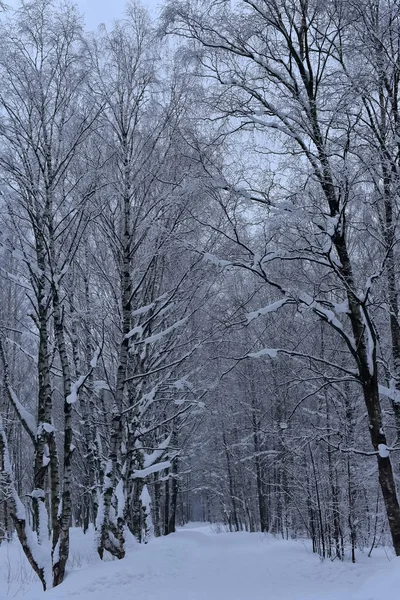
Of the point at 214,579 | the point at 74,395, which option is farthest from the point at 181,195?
the point at 214,579

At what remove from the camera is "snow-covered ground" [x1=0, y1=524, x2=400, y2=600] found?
5.98m

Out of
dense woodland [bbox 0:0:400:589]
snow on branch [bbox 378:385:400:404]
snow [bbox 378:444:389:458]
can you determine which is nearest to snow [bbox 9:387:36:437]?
dense woodland [bbox 0:0:400:589]

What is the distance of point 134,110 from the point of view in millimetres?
9062

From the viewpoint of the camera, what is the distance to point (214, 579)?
8.20 metres

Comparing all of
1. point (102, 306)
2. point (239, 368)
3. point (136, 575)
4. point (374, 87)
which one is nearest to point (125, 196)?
point (102, 306)

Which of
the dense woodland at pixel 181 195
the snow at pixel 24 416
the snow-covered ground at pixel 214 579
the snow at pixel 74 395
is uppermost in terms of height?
the dense woodland at pixel 181 195

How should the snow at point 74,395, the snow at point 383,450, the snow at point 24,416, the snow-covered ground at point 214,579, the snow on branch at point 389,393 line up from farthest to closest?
the snow at point 24,416 → the snow at point 74,395 → the snow on branch at point 389,393 → the snow at point 383,450 → the snow-covered ground at point 214,579

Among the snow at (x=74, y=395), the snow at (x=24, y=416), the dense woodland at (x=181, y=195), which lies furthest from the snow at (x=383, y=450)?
the snow at (x=24, y=416)

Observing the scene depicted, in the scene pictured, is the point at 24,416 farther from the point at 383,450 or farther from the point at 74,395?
the point at 383,450

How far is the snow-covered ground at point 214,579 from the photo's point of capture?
19.6 feet

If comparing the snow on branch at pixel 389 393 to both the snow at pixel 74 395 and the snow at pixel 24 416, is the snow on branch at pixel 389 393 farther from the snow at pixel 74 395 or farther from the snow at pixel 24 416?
the snow at pixel 24 416

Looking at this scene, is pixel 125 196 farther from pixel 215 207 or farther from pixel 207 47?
pixel 207 47

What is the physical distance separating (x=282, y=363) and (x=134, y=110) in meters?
12.0

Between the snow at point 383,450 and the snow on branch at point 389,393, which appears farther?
the snow on branch at point 389,393
